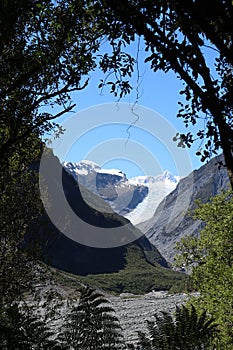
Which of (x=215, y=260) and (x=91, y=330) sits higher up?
(x=215, y=260)

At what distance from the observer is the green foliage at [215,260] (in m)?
22.0

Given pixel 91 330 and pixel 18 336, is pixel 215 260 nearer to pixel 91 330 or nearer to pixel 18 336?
pixel 91 330

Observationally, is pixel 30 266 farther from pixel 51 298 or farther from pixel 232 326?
pixel 232 326

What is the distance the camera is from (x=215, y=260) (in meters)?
24.5

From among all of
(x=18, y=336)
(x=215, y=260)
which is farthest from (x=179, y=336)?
(x=215, y=260)

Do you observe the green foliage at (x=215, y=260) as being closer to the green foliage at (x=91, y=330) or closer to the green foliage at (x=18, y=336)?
the green foliage at (x=91, y=330)

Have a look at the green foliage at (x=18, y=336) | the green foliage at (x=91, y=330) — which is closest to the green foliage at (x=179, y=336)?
the green foliage at (x=91, y=330)

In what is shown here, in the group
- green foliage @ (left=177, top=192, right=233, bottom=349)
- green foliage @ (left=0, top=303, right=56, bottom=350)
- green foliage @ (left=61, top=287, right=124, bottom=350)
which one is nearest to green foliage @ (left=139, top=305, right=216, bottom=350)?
green foliage @ (left=61, top=287, right=124, bottom=350)

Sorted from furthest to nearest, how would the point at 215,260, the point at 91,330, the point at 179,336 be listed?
the point at 215,260, the point at 91,330, the point at 179,336

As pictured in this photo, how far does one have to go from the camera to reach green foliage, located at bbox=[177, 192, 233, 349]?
2195 centimetres

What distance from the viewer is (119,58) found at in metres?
7.69

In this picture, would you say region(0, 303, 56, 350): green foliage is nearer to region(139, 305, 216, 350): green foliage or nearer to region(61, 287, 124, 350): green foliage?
region(61, 287, 124, 350): green foliage

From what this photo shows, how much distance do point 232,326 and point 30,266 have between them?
12.2 metres

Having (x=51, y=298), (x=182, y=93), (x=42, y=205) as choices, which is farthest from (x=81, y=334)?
(x=42, y=205)
